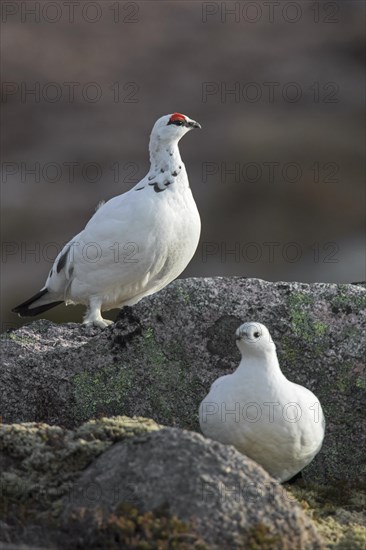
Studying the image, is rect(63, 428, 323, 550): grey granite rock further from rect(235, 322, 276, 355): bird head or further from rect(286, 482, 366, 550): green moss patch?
rect(235, 322, 276, 355): bird head

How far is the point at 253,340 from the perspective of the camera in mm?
4496

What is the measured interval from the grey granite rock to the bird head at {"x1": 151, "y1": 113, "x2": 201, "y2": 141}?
3.59 m

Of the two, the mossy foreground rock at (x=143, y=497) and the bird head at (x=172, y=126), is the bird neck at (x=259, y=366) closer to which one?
the mossy foreground rock at (x=143, y=497)

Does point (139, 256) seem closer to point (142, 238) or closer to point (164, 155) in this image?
point (142, 238)

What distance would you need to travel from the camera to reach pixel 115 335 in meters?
5.33

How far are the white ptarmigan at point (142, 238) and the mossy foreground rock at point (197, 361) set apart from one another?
1362 millimetres

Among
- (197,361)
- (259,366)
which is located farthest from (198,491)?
(197,361)

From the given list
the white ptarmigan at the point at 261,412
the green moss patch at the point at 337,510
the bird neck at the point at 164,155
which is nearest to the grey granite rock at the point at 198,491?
the green moss patch at the point at 337,510

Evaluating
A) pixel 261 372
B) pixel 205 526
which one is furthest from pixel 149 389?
pixel 205 526

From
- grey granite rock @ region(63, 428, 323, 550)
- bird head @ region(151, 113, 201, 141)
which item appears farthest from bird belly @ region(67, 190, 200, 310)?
grey granite rock @ region(63, 428, 323, 550)

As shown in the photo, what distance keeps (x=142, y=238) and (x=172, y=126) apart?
32.3 inches

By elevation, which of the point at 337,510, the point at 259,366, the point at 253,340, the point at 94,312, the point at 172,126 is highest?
the point at 172,126

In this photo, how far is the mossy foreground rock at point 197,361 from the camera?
5020 mm

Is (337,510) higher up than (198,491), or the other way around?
(198,491)
